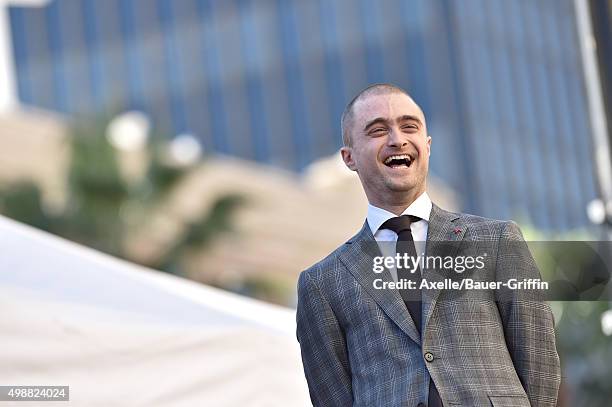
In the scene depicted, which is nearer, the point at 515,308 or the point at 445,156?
the point at 515,308

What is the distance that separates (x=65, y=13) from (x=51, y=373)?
162ft

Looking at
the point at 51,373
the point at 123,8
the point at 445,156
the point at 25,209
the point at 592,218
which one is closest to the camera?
the point at 51,373

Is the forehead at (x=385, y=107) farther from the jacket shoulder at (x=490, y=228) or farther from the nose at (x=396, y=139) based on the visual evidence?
the jacket shoulder at (x=490, y=228)

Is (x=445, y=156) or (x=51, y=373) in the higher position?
(x=445, y=156)

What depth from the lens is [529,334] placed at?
3191mm

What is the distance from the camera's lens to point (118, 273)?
463 centimetres

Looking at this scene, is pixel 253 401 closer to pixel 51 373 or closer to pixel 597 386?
pixel 51 373

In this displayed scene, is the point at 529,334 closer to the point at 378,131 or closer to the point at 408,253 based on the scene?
the point at 408,253

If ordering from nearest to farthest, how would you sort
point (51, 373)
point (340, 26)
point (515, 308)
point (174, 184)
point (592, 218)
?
point (515, 308)
point (51, 373)
point (592, 218)
point (174, 184)
point (340, 26)

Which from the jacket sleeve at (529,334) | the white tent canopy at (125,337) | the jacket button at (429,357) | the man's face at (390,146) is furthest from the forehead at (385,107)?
the white tent canopy at (125,337)

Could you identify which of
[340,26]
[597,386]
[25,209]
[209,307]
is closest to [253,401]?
[209,307]

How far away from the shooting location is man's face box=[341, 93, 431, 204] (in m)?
3.24

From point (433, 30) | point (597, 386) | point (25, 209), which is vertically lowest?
point (597, 386)

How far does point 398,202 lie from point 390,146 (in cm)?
14
